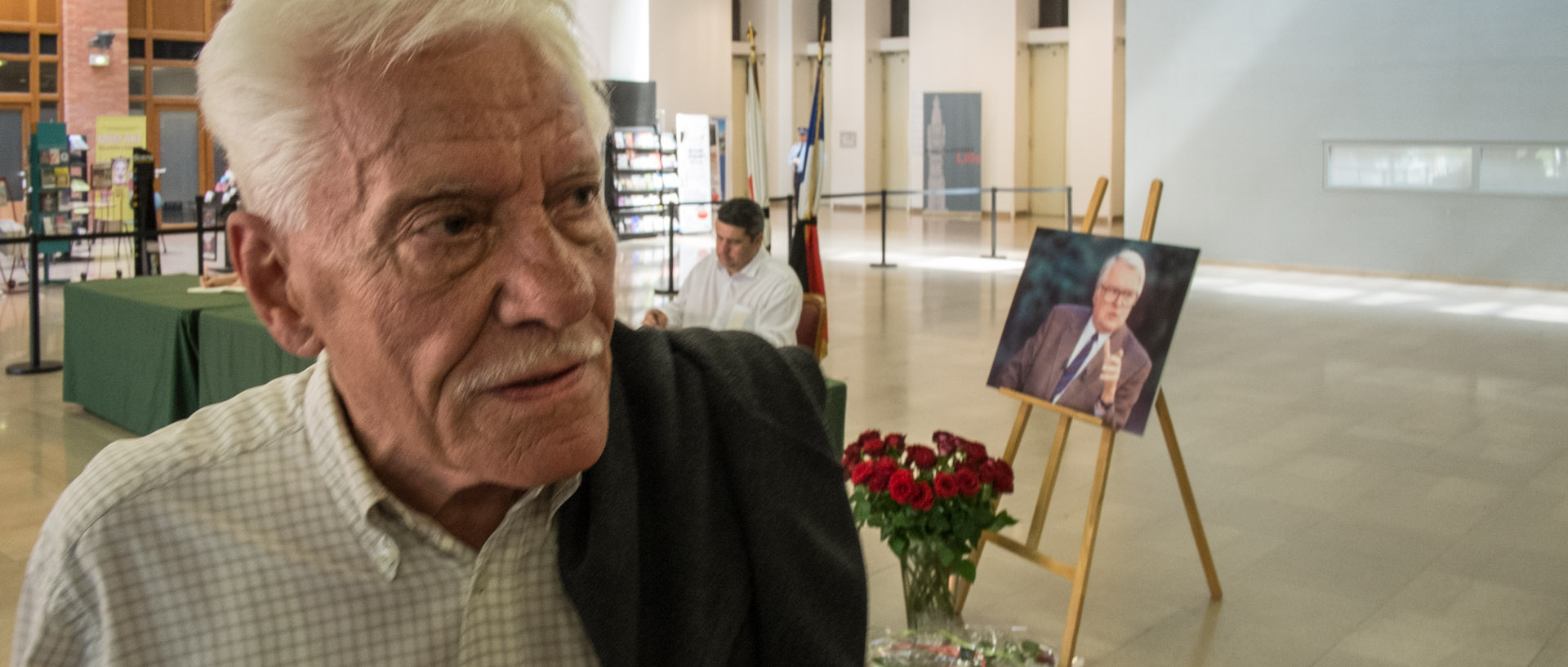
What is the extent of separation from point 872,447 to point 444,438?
8.82 feet

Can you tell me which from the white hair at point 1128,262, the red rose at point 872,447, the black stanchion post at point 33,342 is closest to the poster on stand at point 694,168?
the black stanchion post at point 33,342

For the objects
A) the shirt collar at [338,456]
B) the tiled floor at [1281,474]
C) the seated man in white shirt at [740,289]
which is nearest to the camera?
the shirt collar at [338,456]

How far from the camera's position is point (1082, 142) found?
2136 cm

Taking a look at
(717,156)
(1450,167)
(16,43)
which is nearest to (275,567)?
(1450,167)

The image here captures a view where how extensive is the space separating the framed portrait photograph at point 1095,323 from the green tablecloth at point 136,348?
4208 millimetres

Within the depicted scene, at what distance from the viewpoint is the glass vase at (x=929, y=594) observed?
3.48 metres

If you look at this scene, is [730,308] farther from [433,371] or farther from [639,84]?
[639,84]

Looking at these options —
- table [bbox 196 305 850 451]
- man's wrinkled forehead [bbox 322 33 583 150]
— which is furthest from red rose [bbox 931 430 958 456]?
man's wrinkled forehead [bbox 322 33 583 150]

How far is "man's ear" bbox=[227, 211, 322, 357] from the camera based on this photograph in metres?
0.89

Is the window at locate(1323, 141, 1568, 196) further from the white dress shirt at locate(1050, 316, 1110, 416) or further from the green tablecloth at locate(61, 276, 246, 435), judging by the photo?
the green tablecloth at locate(61, 276, 246, 435)

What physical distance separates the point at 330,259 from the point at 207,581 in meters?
0.25

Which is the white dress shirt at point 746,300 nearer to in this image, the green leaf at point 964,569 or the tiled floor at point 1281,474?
the tiled floor at point 1281,474

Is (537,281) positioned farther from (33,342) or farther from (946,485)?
(33,342)

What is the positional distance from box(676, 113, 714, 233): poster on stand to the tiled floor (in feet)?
25.9
